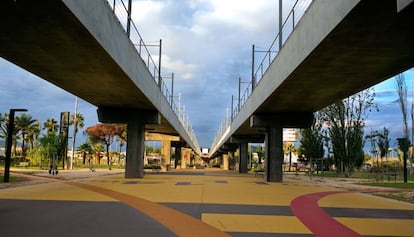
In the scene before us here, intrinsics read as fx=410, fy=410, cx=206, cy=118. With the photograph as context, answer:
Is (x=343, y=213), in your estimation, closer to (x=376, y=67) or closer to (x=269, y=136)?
(x=376, y=67)

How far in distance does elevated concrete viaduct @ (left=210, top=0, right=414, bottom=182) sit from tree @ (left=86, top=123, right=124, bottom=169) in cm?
7426

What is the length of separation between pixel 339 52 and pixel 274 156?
63.3 ft

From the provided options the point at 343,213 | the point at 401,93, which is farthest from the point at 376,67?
the point at 401,93

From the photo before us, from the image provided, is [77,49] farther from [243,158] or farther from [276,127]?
[243,158]

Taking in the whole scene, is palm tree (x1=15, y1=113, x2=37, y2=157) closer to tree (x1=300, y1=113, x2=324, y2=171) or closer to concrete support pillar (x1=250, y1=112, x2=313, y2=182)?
tree (x1=300, y1=113, x2=324, y2=171)

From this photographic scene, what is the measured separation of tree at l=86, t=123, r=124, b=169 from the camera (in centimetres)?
9587

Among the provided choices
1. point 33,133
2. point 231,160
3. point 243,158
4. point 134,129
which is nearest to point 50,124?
point 33,133

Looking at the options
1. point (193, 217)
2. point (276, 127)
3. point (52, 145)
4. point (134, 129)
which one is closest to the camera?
point (193, 217)

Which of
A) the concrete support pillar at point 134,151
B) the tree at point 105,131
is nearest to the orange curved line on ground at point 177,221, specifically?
the concrete support pillar at point 134,151

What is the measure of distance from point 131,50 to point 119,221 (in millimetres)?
10395

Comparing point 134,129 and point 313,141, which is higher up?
point 313,141

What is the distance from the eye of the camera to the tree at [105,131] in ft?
315

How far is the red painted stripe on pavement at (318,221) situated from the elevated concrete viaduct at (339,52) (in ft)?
16.3

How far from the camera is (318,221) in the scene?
1112 cm
